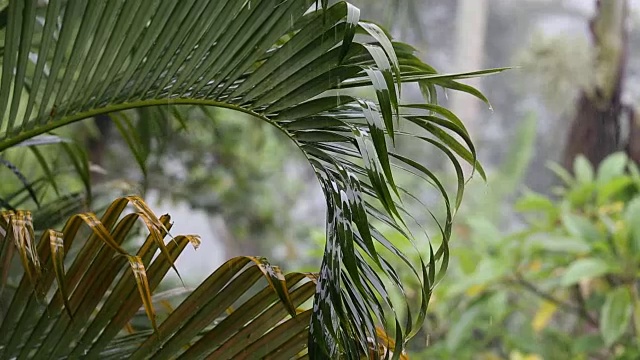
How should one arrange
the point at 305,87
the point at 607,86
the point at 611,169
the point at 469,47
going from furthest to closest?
the point at 469,47 < the point at 607,86 < the point at 611,169 < the point at 305,87

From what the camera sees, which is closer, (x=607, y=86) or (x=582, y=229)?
(x=582, y=229)

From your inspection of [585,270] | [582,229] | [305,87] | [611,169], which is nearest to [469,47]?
[611,169]

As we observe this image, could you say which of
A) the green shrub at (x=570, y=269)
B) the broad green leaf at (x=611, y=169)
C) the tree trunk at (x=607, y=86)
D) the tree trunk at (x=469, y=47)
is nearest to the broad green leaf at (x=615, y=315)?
the green shrub at (x=570, y=269)

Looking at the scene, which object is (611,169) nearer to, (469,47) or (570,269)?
(570,269)

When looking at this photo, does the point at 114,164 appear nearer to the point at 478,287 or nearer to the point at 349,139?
the point at 478,287

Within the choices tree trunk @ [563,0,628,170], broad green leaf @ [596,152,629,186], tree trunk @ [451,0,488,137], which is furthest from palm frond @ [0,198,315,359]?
tree trunk @ [451,0,488,137]

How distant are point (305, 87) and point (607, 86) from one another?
90.5 inches

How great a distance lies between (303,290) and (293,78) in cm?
19

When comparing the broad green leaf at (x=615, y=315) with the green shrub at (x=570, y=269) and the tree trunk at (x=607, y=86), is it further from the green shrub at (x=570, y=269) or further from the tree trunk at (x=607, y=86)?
the tree trunk at (x=607, y=86)

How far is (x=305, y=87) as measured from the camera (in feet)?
2.20

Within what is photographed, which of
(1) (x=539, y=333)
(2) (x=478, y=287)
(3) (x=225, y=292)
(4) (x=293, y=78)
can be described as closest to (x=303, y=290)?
(3) (x=225, y=292)

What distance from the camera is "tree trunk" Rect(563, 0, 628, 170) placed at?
2.70 m

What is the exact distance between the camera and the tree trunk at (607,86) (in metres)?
2.70

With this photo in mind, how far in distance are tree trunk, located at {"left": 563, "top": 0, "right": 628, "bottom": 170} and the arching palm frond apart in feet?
7.00
